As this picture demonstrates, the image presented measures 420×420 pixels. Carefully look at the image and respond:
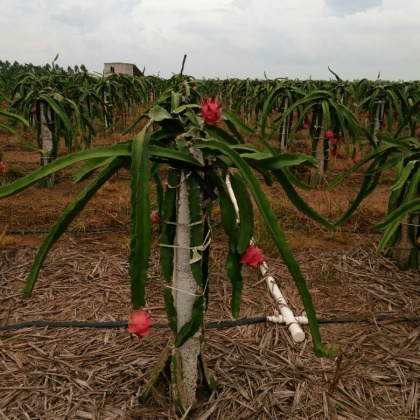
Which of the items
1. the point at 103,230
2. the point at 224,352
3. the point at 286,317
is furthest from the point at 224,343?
the point at 103,230

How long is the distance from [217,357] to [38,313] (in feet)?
3.09

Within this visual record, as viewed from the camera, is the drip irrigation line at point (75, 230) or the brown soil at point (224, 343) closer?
the brown soil at point (224, 343)

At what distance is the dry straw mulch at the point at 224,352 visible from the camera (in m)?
1.53

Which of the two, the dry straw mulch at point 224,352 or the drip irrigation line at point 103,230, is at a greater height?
the drip irrigation line at point 103,230

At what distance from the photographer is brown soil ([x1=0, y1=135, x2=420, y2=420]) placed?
1542mm

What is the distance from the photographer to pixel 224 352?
5.94 feet

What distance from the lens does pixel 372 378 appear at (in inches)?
67.9

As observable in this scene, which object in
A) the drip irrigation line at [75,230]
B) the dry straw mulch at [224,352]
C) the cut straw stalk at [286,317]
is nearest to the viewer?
the dry straw mulch at [224,352]

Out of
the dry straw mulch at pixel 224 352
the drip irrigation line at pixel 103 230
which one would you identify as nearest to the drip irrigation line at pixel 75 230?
the drip irrigation line at pixel 103 230

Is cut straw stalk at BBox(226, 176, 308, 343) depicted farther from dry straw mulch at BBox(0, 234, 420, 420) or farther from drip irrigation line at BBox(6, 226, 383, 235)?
drip irrigation line at BBox(6, 226, 383, 235)

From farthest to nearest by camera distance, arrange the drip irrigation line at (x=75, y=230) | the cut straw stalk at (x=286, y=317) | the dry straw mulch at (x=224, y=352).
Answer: the drip irrigation line at (x=75, y=230) < the cut straw stalk at (x=286, y=317) < the dry straw mulch at (x=224, y=352)

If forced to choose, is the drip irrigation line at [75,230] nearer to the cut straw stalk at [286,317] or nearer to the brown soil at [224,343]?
the brown soil at [224,343]

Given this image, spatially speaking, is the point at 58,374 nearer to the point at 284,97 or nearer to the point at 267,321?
the point at 267,321

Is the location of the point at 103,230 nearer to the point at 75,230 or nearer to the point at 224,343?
the point at 75,230
